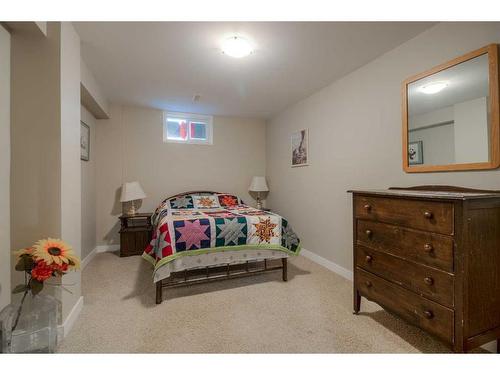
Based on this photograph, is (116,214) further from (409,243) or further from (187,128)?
(409,243)

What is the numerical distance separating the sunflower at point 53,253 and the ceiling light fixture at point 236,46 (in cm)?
194

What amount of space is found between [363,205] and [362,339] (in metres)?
0.94

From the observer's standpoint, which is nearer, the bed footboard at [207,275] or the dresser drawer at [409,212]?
the dresser drawer at [409,212]

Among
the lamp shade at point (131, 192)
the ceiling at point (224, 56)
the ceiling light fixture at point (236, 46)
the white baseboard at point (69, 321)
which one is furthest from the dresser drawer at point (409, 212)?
the lamp shade at point (131, 192)

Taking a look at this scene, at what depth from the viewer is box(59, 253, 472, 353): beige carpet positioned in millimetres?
1551

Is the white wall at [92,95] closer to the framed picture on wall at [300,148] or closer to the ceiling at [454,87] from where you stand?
the framed picture on wall at [300,148]

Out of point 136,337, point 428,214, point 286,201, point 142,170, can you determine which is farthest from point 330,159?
point 142,170

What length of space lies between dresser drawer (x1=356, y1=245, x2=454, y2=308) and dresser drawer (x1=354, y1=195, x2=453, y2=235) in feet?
0.80

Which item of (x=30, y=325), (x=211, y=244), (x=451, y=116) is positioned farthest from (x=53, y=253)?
(x=451, y=116)

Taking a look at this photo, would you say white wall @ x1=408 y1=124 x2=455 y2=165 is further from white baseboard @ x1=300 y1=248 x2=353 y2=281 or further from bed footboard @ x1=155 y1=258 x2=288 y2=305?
bed footboard @ x1=155 y1=258 x2=288 y2=305

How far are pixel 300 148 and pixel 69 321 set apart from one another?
3.23 metres

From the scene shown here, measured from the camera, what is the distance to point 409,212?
146 centimetres

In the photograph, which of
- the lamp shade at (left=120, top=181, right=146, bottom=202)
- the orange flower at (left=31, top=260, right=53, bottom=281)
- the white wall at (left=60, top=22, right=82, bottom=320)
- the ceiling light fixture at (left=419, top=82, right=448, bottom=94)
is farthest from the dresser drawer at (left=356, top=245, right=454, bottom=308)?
the lamp shade at (left=120, top=181, right=146, bottom=202)

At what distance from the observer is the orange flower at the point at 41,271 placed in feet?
4.14
